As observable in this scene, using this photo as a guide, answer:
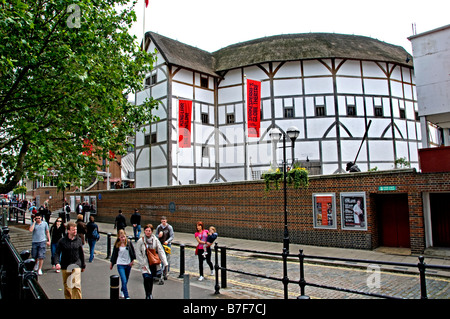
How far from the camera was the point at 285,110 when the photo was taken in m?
27.5

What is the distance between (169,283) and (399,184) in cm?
969

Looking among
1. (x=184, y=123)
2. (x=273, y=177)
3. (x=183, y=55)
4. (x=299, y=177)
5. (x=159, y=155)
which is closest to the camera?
(x=299, y=177)

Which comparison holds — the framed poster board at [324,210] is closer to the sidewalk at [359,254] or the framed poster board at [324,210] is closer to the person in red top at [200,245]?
the sidewalk at [359,254]

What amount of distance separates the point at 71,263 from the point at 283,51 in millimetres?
25726

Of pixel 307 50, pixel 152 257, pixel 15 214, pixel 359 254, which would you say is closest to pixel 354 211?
pixel 359 254

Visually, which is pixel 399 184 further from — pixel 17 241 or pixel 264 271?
pixel 17 241

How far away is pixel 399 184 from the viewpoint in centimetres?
1300

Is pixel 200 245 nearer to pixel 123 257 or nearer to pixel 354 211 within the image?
pixel 123 257

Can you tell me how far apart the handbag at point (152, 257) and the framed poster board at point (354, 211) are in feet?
30.3

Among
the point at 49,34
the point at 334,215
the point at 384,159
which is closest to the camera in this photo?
the point at 49,34

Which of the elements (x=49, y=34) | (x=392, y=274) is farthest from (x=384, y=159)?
(x=49, y=34)

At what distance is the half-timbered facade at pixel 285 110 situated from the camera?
26.5 meters

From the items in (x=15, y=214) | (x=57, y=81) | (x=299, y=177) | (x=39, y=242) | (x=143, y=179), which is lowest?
(x=39, y=242)

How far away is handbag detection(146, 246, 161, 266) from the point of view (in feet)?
25.5
